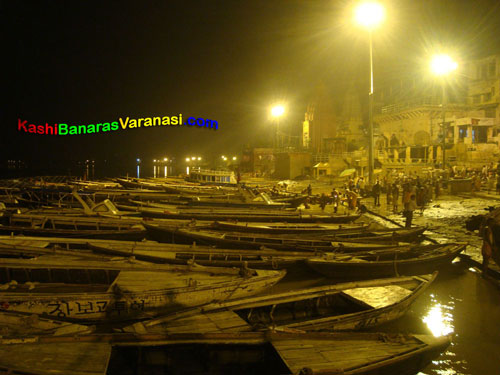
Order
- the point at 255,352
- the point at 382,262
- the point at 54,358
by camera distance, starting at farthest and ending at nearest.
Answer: the point at 382,262
the point at 255,352
the point at 54,358

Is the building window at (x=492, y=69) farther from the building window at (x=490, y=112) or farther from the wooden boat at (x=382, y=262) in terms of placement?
the wooden boat at (x=382, y=262)

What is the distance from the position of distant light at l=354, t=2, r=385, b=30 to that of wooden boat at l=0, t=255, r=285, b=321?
17068mm

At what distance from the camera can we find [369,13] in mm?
19703

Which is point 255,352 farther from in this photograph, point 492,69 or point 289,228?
point 492,69

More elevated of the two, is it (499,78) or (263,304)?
(499,78)

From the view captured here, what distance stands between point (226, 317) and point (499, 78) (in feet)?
225

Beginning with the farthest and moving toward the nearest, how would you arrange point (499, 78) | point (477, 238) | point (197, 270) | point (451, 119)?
point (499, 78)
point (451, 119)
point (477, 238)
point (197, 270)

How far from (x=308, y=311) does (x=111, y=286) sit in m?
4.34

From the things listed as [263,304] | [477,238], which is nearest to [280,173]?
[477,238]

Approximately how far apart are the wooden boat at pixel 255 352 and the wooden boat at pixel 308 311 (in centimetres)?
50

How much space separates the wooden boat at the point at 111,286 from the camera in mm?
7105

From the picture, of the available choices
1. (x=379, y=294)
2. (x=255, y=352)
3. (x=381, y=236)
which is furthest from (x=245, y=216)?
(x=255, y=352)

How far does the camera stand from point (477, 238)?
14641 millimetres

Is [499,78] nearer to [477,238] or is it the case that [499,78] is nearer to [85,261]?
[477,238]
